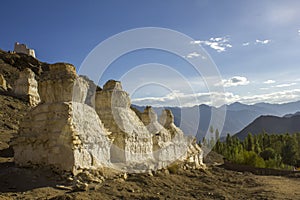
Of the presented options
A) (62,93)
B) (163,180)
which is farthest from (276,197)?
(62,93)

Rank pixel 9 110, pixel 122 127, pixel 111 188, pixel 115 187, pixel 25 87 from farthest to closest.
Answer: pixel 25 87
pixel 9 110
pixel 122 127
pixel 115 187
pixel 111 188

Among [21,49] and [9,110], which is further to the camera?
[21,49]

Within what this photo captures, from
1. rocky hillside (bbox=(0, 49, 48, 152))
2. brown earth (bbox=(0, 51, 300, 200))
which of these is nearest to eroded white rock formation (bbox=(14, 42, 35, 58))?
rocky hillside (bbox=(0, 49, 48, 152))

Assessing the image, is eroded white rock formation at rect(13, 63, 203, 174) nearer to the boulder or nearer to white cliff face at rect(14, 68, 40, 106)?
the boulder

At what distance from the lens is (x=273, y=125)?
150 m

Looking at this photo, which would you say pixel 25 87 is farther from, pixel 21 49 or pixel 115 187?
pixel 21 49

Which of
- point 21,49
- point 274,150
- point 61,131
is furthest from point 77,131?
point 21,49

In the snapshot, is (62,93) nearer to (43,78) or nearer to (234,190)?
(43,78)

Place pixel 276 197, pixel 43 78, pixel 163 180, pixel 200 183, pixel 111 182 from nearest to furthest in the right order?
pixel 111 182 < pixel 43 78 < pixel 276 197 < pixel 163 180 < pixel 200 183

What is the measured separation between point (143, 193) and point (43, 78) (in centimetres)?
654

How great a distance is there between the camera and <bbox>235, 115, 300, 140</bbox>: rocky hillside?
144875 mm

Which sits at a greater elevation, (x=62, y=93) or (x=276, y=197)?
(x=62, y=93)

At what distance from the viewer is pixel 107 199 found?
957 cm

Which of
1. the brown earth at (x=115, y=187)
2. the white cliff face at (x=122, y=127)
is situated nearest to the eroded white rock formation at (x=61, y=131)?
the brown earth at (x=115, y=187)
